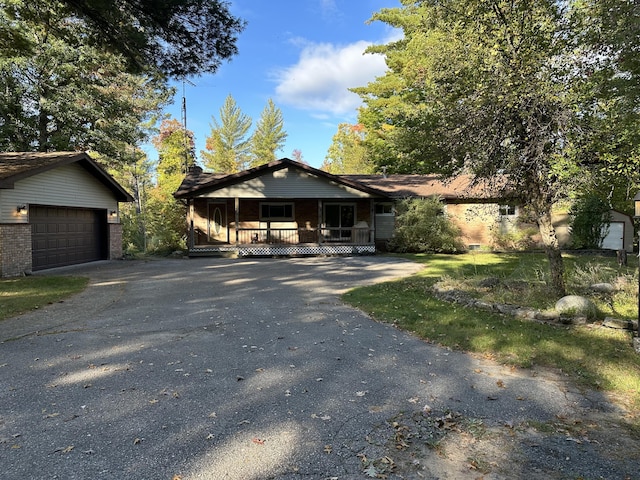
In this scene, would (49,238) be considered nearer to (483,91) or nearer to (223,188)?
(223,188)

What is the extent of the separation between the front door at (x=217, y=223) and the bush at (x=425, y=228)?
898 centimetres

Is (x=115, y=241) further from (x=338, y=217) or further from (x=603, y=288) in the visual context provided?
(x=603, y=288)

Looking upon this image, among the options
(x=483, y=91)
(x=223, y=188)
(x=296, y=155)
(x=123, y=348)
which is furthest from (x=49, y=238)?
(x=296, y=155)

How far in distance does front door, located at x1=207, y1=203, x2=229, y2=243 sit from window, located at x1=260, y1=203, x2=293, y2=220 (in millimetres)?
2003

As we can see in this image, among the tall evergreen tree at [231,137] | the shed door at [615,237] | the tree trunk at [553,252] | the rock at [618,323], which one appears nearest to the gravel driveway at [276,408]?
the rock at [618,323]

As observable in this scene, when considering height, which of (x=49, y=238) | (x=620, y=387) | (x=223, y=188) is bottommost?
(x=620, y=387)

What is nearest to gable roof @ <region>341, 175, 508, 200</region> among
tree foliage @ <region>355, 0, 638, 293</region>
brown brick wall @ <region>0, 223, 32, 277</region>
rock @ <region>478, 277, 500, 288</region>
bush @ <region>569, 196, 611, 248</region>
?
bush @ <region>569, 196, 611, 248</region>

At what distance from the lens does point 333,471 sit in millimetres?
2629

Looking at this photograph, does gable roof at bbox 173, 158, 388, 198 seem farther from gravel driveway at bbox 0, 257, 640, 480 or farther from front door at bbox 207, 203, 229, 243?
gravel driveway at bbox 0, 257, 640, 480

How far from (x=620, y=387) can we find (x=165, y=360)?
5.04m

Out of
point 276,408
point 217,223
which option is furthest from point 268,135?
point 276,408

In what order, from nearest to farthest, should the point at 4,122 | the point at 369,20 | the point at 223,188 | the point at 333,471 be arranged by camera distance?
the point at 333,471
the point at 223,188
the point at 4,122
the point at 369,20

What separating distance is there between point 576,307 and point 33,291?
11385mm

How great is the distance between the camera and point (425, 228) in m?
18.4
